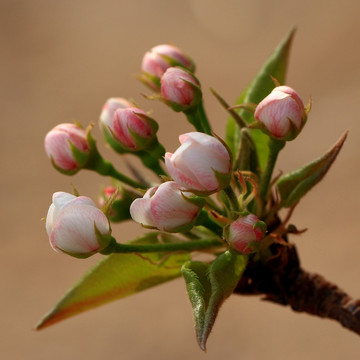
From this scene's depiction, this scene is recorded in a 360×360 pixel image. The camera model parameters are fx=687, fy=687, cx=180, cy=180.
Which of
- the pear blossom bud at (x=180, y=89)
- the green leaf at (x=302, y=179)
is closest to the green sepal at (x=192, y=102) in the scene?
the pear blossom bud at (x=180, y=89)

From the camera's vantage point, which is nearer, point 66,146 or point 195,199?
point 195,199

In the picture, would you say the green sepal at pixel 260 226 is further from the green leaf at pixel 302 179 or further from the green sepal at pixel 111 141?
the green sepal at pixel 111 141

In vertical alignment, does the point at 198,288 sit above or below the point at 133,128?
below

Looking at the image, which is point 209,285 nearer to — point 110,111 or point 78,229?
point 78,229

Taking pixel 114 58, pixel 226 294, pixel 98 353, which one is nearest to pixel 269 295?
pixel 226 294

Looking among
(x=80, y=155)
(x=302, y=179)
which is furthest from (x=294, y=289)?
(x=80, y=155)

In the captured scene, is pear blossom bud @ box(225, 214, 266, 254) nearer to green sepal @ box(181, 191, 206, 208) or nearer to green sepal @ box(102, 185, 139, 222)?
green sepal @ box(181, 191, 206, 208)

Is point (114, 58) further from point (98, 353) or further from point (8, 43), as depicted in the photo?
point (98, 353)
